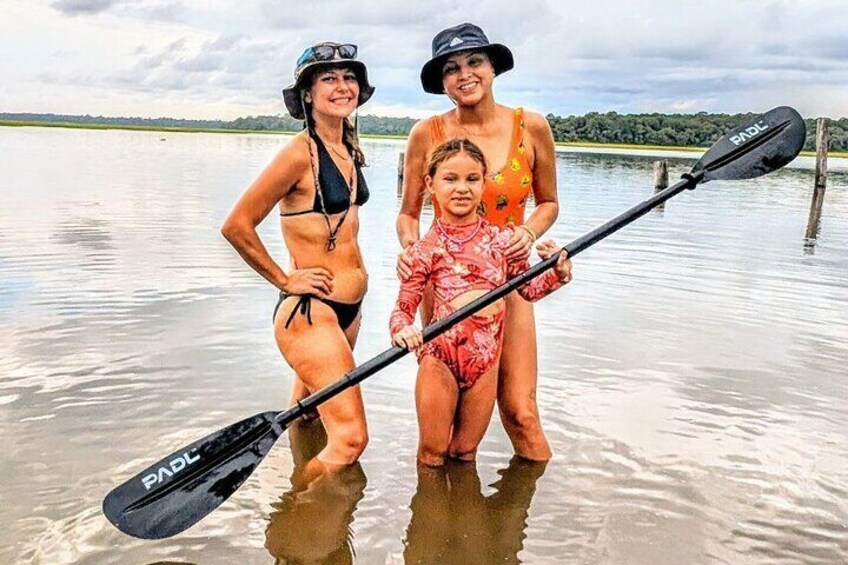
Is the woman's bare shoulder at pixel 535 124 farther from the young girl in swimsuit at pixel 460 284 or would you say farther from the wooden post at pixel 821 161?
the wooden post at pixel 821 161

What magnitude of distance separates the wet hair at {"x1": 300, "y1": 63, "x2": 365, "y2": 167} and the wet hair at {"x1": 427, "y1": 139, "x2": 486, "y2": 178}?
0.65 meters

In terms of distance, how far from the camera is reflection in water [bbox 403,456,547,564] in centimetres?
372

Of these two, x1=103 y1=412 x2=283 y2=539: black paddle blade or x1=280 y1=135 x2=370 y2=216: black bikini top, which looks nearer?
x1=103 y1=412 x2=283 y2=539: black paddle blade

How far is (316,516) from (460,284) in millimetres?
1417

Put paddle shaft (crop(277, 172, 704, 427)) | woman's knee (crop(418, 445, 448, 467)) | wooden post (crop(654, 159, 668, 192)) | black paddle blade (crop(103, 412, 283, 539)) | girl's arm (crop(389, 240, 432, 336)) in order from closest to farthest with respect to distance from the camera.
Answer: black paddle blade (crop(103, 412, 283, 539)) → paddle shaft (crop(277, 172, 704, 427)) → girl's arm (crop(389, 240, 432, 336)) → woman's knee (crop(418, 445, 448, 467)) → wooden post (crop(654, 159, 668, 192))

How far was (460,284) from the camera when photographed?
14.2ft

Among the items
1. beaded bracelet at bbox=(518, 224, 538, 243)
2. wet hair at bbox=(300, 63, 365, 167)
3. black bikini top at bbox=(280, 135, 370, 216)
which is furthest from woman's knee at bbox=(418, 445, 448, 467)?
wet hair at bbox=(300, 63, 365, 167)

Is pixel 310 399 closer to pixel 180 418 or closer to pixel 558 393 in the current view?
pixel 180 418

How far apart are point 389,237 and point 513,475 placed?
10579mm

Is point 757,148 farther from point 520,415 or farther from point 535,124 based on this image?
point 520,415

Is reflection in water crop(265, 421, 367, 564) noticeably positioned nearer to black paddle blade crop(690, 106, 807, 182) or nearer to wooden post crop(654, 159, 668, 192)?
black paddle blade crop(690, 106, 807, 182)

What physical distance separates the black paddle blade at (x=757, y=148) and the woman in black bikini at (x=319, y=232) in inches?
80.4

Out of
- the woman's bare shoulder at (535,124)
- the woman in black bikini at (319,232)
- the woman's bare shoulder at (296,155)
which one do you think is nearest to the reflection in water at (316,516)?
the woman in black bikini at (319,232)

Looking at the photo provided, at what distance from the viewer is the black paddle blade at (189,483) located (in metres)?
3.65
